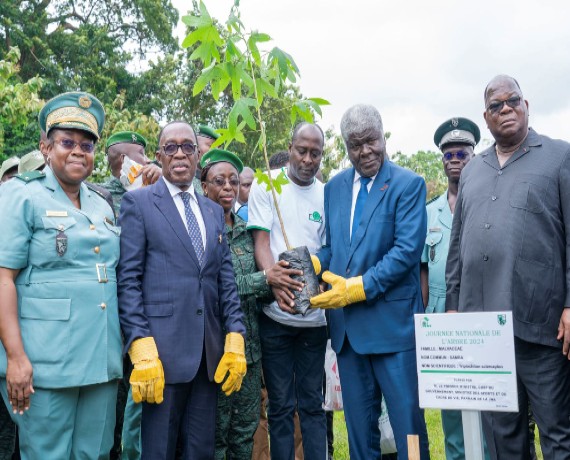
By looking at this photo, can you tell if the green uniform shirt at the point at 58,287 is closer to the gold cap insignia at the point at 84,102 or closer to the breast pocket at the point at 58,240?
the breast pocket at the point at 58,240

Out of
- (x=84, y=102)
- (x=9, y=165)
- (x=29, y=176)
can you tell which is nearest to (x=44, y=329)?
(x=29, y=176)

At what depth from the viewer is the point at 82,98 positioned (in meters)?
3.39

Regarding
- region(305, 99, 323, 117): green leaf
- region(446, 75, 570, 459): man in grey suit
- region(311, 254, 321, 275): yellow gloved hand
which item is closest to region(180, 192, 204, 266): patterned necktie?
region(311, 254, 321, 275): yellow gloved hand

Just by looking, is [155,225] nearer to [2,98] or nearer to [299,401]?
[299,401]

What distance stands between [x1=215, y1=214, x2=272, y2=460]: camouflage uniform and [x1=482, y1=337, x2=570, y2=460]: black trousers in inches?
64.9

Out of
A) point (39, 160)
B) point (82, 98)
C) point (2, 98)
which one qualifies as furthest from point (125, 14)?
point (82, 98)

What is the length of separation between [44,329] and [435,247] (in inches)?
112

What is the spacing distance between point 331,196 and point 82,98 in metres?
1.71

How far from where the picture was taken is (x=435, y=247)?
4.67 m

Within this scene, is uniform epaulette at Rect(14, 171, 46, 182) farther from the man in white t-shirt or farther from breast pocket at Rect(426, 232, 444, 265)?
breast pocket at Rect(426, 232, 444, 265)

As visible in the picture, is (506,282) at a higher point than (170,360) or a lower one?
higher

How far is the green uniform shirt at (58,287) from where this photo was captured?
302cm

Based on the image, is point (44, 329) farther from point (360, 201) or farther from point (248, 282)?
point (360, 201)

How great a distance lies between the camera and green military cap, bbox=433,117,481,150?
4.88 meters
